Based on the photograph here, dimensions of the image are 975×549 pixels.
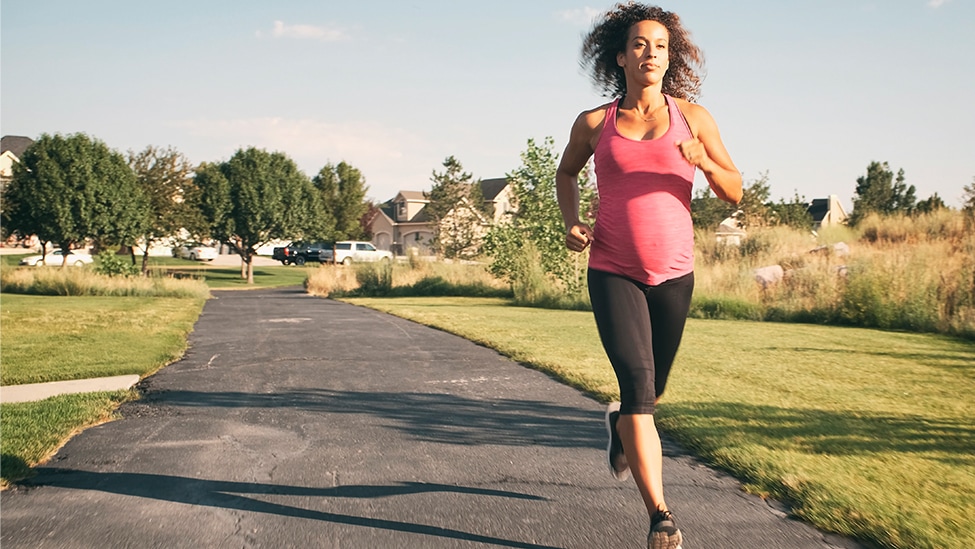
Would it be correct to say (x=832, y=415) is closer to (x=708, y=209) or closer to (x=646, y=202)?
(x=646, y=202)

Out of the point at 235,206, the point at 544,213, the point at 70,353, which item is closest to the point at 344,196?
the point at 235,206

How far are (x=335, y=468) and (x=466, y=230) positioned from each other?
142 ft

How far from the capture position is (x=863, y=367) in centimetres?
944

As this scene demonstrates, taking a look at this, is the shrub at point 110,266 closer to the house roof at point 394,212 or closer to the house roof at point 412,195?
the house roof at point 394,212

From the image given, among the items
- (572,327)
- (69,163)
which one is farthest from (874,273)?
(69,163)

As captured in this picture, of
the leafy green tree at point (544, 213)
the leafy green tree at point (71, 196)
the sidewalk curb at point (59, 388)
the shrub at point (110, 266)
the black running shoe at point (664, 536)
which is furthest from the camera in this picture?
the leafy green tree at point (71, 196)

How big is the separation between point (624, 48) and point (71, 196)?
36.1 m

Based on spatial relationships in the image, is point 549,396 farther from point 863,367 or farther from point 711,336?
point 711,336

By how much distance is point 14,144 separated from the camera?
75.9 m

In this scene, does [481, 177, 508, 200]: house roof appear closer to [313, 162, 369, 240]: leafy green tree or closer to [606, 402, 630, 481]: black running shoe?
[313, 162, 369, 240]: leafy green tree

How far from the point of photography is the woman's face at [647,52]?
4032mm

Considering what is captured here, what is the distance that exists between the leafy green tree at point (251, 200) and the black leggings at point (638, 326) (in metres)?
43.2

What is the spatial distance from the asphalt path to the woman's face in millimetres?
2063

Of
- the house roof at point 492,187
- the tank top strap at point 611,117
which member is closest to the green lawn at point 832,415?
the tank top strap at point 611,117
